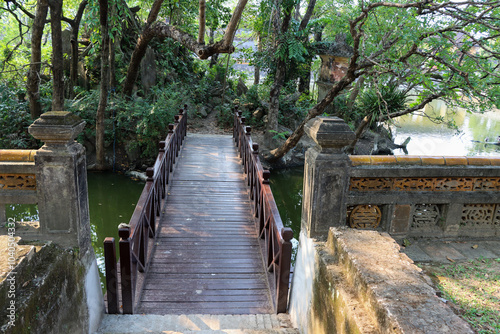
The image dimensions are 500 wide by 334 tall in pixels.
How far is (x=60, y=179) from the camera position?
325 cm

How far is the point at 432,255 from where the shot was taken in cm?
356

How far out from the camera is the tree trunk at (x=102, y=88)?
34.9 ft

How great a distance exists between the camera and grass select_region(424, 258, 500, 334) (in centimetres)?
258

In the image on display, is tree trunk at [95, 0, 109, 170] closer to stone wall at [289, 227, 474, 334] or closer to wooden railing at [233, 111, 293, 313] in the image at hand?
wooden railing at [233, 111, 293, 313]

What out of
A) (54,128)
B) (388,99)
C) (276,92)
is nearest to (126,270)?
(54,128)

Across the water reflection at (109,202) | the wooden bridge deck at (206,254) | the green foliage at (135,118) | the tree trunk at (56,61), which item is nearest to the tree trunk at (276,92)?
the green foliage at (135,118)

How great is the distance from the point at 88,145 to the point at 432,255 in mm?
12114

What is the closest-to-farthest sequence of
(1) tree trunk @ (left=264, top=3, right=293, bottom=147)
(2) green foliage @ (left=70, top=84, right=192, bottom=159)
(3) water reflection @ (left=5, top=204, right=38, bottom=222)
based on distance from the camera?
(3) water reflection @ (left=5, top=204, right=38, bottom=222) < (1) tree trunk @ (left=264, top=3, right=293, bottom=147) < (2) green foliage @ (left=70, top=84, right=192, bottom=159)

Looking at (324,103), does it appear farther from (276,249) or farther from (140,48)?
(140,48)

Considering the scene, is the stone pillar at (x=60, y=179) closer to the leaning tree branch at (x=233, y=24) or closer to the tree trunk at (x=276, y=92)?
the leaning tree branch at (x=233, y=24)

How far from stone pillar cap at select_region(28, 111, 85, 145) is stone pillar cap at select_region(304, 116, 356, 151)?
6.88 ft

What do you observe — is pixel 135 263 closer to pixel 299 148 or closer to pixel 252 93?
pixel 299 148

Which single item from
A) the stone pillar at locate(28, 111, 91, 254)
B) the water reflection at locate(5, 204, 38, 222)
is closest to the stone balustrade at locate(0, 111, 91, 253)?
the stone pillar at locate(28, 111, 91, 254)

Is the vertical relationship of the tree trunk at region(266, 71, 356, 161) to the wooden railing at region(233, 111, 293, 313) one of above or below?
above
